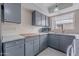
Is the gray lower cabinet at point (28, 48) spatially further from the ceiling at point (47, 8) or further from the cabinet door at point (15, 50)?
the ceiling at point (47, 8)

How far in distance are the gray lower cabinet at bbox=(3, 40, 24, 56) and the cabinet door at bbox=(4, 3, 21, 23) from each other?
1.76 feet

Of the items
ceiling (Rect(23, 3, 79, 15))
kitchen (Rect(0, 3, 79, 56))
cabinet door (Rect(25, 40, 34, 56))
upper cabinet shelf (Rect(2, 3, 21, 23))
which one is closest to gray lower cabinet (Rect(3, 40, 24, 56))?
kitchen (Rect(0, 3, 79, 56))

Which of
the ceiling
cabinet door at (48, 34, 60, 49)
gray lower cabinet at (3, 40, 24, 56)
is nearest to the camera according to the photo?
gray lower cabinet at (3, 40, 24, 56)

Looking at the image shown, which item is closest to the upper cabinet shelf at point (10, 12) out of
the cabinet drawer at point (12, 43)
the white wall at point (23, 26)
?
the white wall at point (23, 26)

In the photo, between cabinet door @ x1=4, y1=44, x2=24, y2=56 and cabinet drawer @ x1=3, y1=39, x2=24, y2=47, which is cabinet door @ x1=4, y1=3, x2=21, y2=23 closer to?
cabinet drawer @ x1=3, y1=39, x2=24, y2=47

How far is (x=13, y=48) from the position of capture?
1331 millimetres

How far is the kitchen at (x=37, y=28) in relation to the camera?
1431mm

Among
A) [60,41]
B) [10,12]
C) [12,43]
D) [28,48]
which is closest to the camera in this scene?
[12,43]

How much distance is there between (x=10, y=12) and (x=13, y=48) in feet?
2.67

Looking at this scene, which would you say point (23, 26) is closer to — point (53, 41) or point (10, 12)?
point (10, 12)

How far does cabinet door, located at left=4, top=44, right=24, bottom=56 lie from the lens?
1.20 metres

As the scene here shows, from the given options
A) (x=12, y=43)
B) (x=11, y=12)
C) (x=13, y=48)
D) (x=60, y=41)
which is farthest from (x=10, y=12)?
(x=60, y=41)

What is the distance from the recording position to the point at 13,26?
6.36ft

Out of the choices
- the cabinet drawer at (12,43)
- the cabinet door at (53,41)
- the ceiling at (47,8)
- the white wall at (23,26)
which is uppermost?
the ceiling at (47,8)
